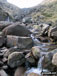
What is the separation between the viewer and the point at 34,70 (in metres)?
9.63

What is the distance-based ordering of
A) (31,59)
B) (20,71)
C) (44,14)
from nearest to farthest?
(20,71) → (31,59) → (44,14)

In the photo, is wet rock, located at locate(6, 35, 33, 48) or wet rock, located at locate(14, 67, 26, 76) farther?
wet rock, located at locate(6, 35, 33, 48)

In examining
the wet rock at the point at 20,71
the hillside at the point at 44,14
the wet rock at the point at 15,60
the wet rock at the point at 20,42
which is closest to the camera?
the wet rock at the point at 20,71

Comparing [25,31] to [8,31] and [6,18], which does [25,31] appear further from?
[6,18]

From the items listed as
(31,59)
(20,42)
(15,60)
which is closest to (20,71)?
(15,60)

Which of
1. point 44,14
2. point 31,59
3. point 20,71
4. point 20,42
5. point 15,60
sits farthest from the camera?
point 44,14

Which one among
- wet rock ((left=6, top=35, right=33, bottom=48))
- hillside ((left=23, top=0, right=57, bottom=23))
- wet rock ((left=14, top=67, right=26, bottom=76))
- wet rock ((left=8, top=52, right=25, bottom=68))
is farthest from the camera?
hillside ((left=23, top=0, right=57, bottom=23))

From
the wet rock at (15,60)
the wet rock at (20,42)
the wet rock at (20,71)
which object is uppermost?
the wet rock at (20,42)

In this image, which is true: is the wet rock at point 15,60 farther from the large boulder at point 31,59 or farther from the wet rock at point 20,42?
the wet rock at point 20,42

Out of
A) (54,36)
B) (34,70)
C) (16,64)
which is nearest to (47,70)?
(34,70)

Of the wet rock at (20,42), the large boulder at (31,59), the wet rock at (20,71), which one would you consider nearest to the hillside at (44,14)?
the wet rock at (20,42)

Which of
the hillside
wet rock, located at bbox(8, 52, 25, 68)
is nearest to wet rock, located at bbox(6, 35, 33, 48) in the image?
wet rock, located at bbox(8, 52, 25, 68)

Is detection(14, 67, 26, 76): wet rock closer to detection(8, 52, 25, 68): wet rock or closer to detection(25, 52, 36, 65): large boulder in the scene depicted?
detection(8, 52, 25, 68): wet rock

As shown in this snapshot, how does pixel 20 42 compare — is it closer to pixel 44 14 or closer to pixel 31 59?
pixel 31 59
